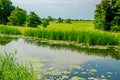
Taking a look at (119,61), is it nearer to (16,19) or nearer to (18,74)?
(18,74)

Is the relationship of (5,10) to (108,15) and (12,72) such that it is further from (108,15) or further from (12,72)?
(12,72)

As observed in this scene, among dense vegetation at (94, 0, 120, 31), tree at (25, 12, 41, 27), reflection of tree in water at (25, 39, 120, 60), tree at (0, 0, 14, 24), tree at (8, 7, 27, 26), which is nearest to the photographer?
reflection of tree in water at (25, 39, 120, 60)

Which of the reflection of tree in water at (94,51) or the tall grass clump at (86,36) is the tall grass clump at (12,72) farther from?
the tall grass clump at (86,36)

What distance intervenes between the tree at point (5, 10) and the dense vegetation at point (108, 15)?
17.8 m

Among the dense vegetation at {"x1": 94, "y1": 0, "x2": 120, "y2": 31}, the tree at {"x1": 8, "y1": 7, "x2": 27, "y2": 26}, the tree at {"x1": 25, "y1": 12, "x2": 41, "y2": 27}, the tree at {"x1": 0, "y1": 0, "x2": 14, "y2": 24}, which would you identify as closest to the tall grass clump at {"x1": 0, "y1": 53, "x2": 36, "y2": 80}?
the dense vegetation at {"x1": 94, "y1": 0, "x2": 120, "y2": 31}

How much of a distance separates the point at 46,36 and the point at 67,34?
256 centimetres

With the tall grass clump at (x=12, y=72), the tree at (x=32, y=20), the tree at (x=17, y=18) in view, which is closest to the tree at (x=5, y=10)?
the tree at (x=17, y=18)

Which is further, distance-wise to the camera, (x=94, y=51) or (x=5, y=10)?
(x=5, y=10)

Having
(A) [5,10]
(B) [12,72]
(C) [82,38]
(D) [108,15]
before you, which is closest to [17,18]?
(A) [5,10]

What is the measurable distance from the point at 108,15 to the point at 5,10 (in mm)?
20381

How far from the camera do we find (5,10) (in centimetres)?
5075

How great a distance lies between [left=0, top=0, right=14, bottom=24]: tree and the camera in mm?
49688

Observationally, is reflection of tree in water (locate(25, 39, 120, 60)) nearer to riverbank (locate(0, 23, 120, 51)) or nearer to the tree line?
riverbank (locate(0, 23, 120, 51))

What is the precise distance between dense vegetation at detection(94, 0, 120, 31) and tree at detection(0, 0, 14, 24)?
58.4 ft
